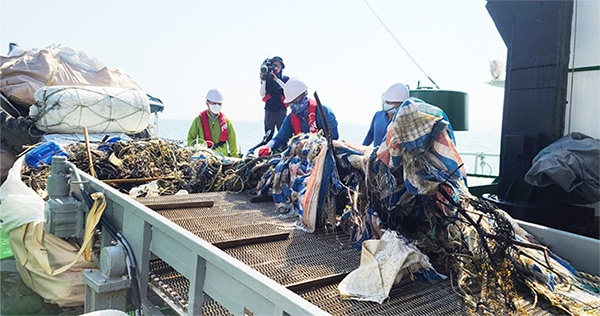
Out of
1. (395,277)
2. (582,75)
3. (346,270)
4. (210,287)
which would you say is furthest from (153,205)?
(582,75)

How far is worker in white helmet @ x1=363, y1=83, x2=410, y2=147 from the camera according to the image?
16.0 feet

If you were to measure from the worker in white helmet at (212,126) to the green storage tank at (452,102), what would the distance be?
3037 millimetres

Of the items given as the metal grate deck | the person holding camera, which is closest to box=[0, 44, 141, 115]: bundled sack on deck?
the person holding camera

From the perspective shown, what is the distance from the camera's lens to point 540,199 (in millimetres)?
4172

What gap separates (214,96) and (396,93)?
10.4ft

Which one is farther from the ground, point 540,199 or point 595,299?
point 540,199

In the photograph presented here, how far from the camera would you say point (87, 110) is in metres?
6.34

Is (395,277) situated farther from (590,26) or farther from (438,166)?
(590,26)

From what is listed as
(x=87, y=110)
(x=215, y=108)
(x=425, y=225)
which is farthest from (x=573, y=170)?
(x=87, y=110)

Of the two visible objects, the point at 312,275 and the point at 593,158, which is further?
the point at 593,158

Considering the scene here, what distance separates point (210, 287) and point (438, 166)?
55.3 inches

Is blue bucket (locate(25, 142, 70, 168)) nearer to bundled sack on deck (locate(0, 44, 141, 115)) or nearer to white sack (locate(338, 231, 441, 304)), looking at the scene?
bundled sack on deck (locate(0, 44, 141, 115))

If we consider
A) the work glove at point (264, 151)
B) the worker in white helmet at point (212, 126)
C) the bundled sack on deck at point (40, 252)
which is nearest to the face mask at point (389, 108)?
the work glove at point (264, 151)

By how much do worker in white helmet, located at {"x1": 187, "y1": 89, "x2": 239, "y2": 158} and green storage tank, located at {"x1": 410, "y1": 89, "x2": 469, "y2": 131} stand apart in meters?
3.04
